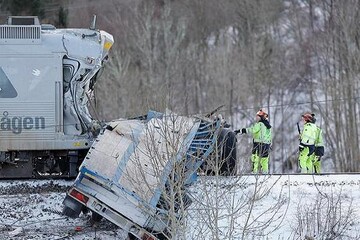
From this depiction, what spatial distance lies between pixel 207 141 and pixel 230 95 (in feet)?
79.2

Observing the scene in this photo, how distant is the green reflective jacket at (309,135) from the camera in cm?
1772

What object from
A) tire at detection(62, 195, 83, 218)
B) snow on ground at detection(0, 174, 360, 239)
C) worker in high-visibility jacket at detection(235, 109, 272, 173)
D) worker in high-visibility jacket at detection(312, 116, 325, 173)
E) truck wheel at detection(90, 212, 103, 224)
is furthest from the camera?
worker in high-visibility jacket at detection(312, 116, 325, 173)

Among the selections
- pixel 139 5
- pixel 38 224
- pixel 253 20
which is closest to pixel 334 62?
pixel 253 20

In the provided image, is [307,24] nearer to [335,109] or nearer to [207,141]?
[335,109]

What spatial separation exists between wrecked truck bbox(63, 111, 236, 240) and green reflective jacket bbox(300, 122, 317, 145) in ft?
11.2

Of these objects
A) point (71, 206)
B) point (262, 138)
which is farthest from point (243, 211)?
point (262, 138)

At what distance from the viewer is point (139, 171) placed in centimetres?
1374

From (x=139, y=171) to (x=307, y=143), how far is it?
5310 millimetres

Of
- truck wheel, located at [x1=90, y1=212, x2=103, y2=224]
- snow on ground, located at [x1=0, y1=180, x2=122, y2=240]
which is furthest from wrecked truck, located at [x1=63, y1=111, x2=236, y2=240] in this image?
snow on ground, located at [x1=0, y1=180, x2=122, y2=240]

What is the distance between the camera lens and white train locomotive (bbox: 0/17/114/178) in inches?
664

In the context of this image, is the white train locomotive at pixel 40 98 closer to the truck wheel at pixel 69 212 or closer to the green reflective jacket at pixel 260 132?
the truck wheel at pixel 69 212

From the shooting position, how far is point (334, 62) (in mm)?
36500

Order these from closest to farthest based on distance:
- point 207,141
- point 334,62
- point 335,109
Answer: point 207,141, point 335,109, point 334,62

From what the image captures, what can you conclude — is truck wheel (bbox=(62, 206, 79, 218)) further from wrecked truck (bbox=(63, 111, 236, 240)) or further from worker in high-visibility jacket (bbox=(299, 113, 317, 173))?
worker in high-visibility jacket (bbox=(299, 113, 317, 173))
